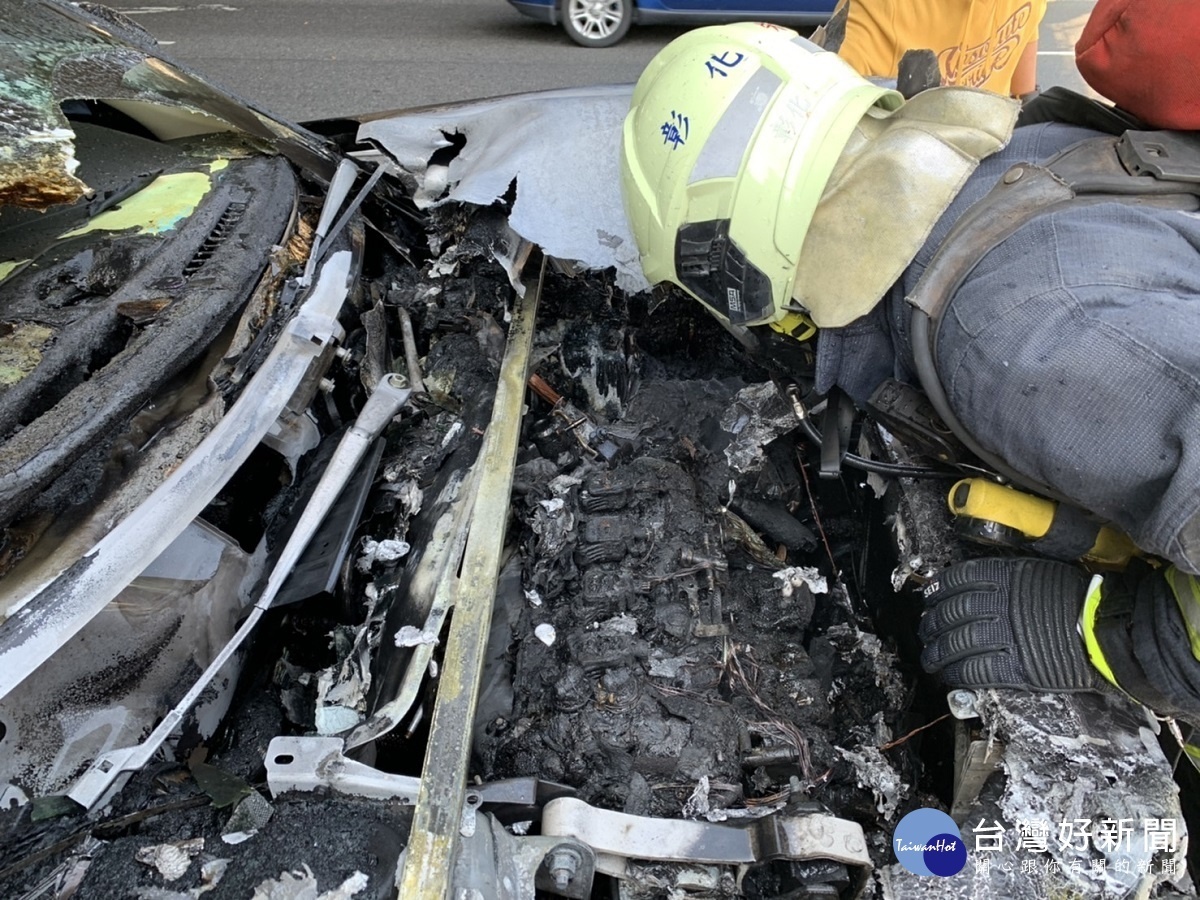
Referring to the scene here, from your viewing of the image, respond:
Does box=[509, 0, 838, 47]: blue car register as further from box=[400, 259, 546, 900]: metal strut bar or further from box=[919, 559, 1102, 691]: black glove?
box=[919, 559, 1102, 691]: black glove

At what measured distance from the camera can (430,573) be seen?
156 cm

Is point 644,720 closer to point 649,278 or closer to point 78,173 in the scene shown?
point 649,278

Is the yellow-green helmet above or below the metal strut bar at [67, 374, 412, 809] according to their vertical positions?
above

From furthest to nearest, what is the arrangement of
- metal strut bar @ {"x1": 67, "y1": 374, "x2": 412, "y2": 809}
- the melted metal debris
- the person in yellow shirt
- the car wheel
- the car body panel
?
the car wheel
the car body panel
the person in yellow shirt
the melted metal debris
metal strut bar @ {"x1": 67, "y1": 374, "x2": 412, "y2": 809}

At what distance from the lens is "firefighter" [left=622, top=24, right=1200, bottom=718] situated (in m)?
1.30

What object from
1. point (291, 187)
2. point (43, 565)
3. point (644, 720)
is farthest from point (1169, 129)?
point (43, 565)

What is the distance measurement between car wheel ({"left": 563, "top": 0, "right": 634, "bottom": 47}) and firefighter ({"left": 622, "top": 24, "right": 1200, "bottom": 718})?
5163 millimetres

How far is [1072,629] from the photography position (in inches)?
59.9

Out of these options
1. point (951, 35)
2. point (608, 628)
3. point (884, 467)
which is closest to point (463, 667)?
point (608, 628)

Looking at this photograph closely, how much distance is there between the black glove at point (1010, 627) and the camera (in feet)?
4.96

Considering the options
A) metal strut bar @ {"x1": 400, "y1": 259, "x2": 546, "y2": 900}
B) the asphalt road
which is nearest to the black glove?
metal strut bar @ {"x1": 400, "y1": 259, "x2": 546, "y2": 900}

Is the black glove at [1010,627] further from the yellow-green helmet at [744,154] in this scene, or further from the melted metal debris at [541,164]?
the melted metal debris at [541,164]

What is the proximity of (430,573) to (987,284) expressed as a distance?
3.95ft

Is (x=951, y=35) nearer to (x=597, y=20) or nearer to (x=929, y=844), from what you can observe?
(x=929, y=844)
